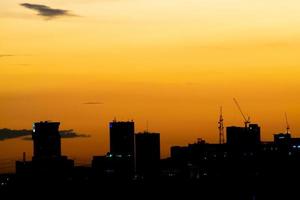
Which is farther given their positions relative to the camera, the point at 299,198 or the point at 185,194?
the point at 185,194

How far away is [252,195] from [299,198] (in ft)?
63.5

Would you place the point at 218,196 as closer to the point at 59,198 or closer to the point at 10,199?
the point at 59,198

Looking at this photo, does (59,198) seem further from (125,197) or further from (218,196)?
(218,196)

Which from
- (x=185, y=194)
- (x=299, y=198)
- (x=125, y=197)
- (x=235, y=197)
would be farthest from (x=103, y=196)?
(x=299, y=198)

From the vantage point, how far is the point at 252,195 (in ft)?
631

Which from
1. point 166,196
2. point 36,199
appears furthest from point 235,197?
point 36,199

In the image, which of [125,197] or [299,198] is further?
[125,197]

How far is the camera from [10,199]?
196 meters

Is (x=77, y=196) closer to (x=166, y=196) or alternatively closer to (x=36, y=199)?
(x=36, y=199)

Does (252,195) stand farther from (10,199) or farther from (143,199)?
(10,199)

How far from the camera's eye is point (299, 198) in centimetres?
17475

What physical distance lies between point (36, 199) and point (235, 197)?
49.2 metres

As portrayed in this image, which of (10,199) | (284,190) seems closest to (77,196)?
(10,199)

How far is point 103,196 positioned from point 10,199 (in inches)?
910
